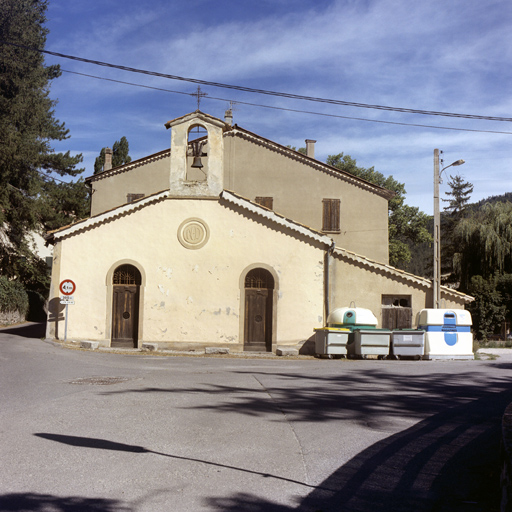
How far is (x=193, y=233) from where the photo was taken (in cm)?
2184

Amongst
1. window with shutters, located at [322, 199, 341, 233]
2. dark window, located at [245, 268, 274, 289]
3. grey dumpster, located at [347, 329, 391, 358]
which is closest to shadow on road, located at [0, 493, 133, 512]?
grey dumpster, located at [347, 329, 391, 358]

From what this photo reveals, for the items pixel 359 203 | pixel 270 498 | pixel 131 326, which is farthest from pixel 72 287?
pixel 270 498

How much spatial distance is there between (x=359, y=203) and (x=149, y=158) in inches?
430

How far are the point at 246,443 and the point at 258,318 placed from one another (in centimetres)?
1475

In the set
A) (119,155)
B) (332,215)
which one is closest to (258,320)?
(332,215)

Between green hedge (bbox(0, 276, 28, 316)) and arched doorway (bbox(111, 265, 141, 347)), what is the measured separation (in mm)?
12140

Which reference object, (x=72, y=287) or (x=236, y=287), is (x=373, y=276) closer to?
(x=236, y=287)

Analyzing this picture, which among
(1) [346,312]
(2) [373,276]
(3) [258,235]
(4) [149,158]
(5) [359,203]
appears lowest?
(1) [346,312]

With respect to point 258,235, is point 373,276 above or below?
below

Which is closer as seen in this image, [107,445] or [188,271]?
[107,445]

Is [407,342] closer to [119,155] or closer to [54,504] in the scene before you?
[54,504]

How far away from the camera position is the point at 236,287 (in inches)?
854

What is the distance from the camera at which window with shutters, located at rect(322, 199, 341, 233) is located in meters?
29.0

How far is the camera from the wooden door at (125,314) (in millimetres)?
21672
